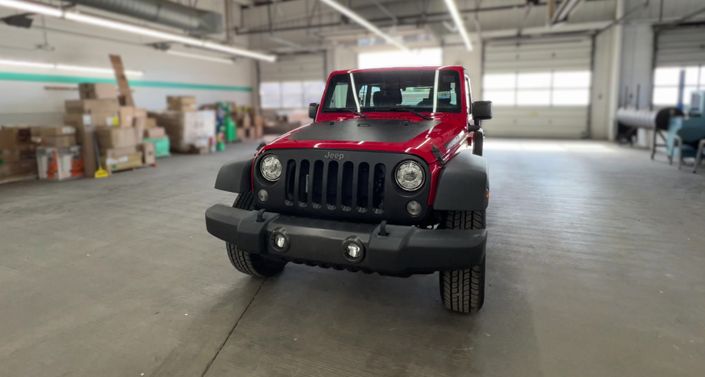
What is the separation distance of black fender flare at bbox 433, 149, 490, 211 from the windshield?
1209mm

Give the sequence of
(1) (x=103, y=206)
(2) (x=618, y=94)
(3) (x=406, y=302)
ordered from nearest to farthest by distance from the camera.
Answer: (3) (x=406, y=302) < (1) (x=103, y=206) < (2) (x=618, y=94)

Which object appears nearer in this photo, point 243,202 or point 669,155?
point 243,202

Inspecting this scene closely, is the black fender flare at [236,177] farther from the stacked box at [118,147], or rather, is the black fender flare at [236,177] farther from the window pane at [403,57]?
the window pane at [403,57]

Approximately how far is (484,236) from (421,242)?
32cm

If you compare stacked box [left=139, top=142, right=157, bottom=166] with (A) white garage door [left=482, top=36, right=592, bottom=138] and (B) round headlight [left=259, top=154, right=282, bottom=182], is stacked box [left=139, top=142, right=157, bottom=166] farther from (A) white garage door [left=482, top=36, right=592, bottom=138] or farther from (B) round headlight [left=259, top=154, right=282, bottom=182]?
(A) white garage door [left=482, top=36, right=592, bottom=138]

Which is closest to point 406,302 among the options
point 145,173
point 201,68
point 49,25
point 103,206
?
point 103,206

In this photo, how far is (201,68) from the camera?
51.1ft

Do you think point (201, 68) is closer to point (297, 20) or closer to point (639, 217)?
point (297, 20)

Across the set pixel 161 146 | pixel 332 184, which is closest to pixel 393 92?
pixel 332 184

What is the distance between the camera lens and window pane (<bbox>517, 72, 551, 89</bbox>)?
14.8m

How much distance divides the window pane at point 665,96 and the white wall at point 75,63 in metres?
15.5

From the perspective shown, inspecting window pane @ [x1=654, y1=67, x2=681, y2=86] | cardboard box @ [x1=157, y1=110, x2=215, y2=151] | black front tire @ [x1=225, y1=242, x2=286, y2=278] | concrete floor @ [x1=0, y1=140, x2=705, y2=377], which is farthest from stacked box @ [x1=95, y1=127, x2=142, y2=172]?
window pane @ [x1=654, y1=67, x2=681, y2=86]

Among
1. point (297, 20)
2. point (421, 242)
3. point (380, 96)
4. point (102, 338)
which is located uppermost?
point (297, 20)

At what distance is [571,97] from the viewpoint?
1472 centimetres
